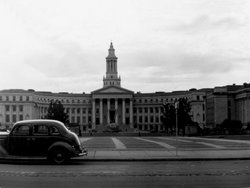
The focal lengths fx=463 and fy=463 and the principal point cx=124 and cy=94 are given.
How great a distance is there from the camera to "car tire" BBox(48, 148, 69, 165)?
21656 millimetres

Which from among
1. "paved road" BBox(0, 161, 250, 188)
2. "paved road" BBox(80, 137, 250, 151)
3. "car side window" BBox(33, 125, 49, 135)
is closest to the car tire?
"car side window" BBox(33, 125, 49, 135)

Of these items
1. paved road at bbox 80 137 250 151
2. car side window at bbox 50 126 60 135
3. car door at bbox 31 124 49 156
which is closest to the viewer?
car door at bbox 31 124 49 156

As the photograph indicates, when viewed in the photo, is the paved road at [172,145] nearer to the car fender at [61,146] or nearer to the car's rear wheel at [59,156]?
the car fender at [61,146]

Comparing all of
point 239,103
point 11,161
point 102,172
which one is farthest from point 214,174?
point 239,103

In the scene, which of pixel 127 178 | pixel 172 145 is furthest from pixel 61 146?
pixel 172 145

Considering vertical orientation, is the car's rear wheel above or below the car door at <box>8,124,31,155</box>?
below

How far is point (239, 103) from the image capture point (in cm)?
15612

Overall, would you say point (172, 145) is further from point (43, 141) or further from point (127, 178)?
point (127, 178)

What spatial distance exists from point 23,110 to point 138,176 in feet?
580

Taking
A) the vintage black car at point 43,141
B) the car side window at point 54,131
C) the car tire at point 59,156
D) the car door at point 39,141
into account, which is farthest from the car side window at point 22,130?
the car tire at point 59,156

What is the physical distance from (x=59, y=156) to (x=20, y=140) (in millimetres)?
2069

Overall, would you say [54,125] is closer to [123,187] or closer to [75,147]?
[75,147]

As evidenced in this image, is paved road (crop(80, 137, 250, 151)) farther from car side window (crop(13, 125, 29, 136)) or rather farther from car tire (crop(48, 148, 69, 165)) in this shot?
car side window (crop(13, 125, 29, 136))

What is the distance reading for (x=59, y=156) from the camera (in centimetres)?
2169
